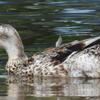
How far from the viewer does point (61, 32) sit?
61.5 ft

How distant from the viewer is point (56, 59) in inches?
609

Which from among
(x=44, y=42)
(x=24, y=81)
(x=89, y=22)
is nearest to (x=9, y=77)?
(x=24, y=81)

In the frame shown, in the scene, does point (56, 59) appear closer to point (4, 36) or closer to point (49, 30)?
point (4, 36)

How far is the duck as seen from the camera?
15.1 meters

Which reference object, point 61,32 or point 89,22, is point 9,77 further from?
point 89,22

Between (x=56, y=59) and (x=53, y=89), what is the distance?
5.98ft

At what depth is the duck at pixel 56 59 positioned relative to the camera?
49.5 ft

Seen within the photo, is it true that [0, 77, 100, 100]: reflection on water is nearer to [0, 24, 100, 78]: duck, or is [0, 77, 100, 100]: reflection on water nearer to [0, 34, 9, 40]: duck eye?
[0, 24, 100, 78]: duck

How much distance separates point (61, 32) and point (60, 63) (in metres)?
3.44

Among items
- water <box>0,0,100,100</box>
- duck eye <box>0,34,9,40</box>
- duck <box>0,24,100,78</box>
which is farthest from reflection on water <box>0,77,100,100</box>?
duck eye <box>0,34,9,40</box>

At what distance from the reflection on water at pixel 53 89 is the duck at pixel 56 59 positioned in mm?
238

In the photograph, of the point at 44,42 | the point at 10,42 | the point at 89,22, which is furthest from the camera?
the point at 89,22

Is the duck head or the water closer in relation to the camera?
the water

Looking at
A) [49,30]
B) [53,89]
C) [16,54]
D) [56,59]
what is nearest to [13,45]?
[16,54]
